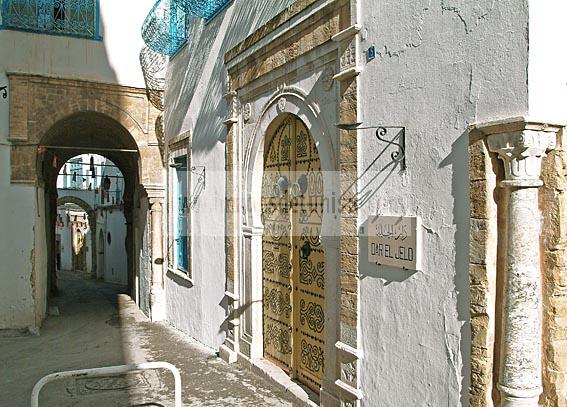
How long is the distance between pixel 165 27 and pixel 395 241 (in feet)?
21.6

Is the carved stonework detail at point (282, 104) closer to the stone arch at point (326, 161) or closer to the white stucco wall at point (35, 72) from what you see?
the stone arch at point (326, 161)

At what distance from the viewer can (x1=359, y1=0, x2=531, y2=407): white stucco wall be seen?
2.73 meters

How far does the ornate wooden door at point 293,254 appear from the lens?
15.2ft

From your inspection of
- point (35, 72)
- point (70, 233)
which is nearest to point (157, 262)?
point (35, 72)

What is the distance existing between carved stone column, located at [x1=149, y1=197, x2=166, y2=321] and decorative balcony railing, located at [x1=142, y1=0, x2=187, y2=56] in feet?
8.62

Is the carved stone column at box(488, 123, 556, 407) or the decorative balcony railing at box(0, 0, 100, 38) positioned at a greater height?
the decorative balcony railing at box(0, 0, 100, 38)

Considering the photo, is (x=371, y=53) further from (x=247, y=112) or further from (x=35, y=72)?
(x=35, y=72)

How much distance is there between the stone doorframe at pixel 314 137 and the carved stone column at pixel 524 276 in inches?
53.6

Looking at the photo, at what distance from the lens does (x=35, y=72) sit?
8.36m

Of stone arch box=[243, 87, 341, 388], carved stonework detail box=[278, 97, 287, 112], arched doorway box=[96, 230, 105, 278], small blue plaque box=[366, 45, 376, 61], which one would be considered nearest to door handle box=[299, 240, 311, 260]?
stone arch box=[243, 87, 341, 388]

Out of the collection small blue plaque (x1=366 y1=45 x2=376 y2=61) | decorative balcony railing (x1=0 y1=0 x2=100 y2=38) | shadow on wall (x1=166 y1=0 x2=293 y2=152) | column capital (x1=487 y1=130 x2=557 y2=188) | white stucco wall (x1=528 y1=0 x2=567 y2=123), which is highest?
decorative balcony railing (x1=0 y1=0 x2=100 y2=38)

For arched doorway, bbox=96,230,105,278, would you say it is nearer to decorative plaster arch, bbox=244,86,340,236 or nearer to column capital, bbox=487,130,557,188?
decorative plaster arch, bbox=244,86,340,236

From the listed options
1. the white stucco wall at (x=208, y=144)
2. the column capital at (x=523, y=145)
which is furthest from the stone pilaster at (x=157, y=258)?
the column capital at (x=523, y=145)

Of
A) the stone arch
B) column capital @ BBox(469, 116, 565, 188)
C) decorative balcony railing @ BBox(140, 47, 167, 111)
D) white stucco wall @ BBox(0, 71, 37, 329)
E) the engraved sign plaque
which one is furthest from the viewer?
decorative balcony railing @ BBox(140, 47, 167, 111)
